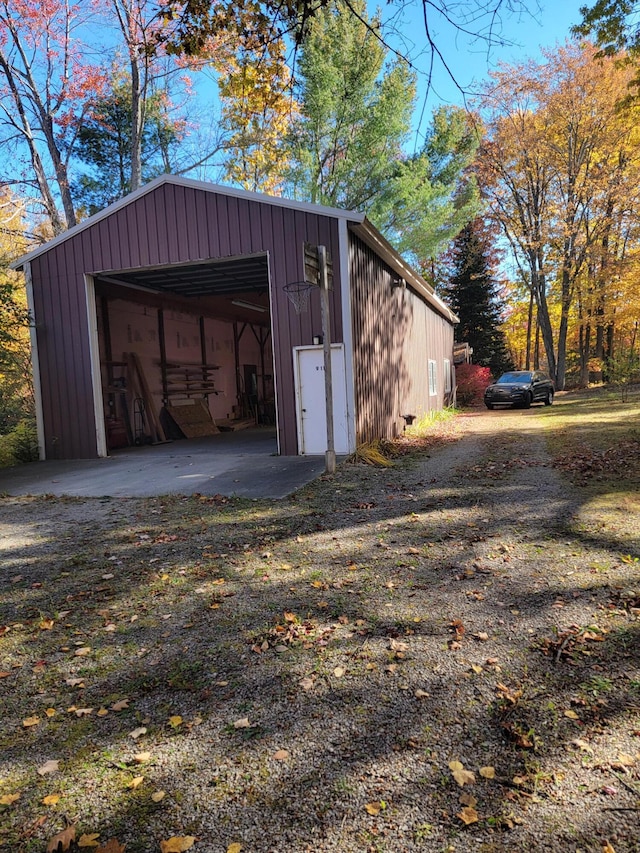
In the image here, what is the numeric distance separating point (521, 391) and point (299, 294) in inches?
540

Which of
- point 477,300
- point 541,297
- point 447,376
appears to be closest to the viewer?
point 447,376

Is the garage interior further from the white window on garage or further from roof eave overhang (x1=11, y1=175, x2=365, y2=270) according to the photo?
the white window on garage

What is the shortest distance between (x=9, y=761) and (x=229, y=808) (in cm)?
109

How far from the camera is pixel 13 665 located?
3.27 m

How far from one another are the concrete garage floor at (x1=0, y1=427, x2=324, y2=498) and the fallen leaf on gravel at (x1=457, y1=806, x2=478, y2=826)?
569 cm

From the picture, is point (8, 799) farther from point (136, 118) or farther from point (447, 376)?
point (447, 376)

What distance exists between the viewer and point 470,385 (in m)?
27.4

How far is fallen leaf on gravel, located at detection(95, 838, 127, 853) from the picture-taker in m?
1.86

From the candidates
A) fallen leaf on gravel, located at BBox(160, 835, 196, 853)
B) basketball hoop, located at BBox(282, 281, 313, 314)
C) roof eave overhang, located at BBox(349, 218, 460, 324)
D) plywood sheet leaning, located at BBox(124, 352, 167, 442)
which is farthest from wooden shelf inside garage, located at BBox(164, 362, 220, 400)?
fallen leaf on gravel, located at BBox(160, 835, 196, 853)

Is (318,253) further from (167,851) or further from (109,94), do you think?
(109,94)

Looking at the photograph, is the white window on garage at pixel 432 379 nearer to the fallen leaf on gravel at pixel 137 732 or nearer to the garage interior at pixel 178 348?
the garage interior at pixel 178 348

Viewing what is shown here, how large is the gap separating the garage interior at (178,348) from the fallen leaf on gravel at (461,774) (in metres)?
11.1

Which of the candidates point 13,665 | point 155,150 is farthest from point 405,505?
point 155,150

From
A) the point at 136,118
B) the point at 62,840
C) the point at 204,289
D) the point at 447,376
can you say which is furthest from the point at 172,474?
the point at 447,376
